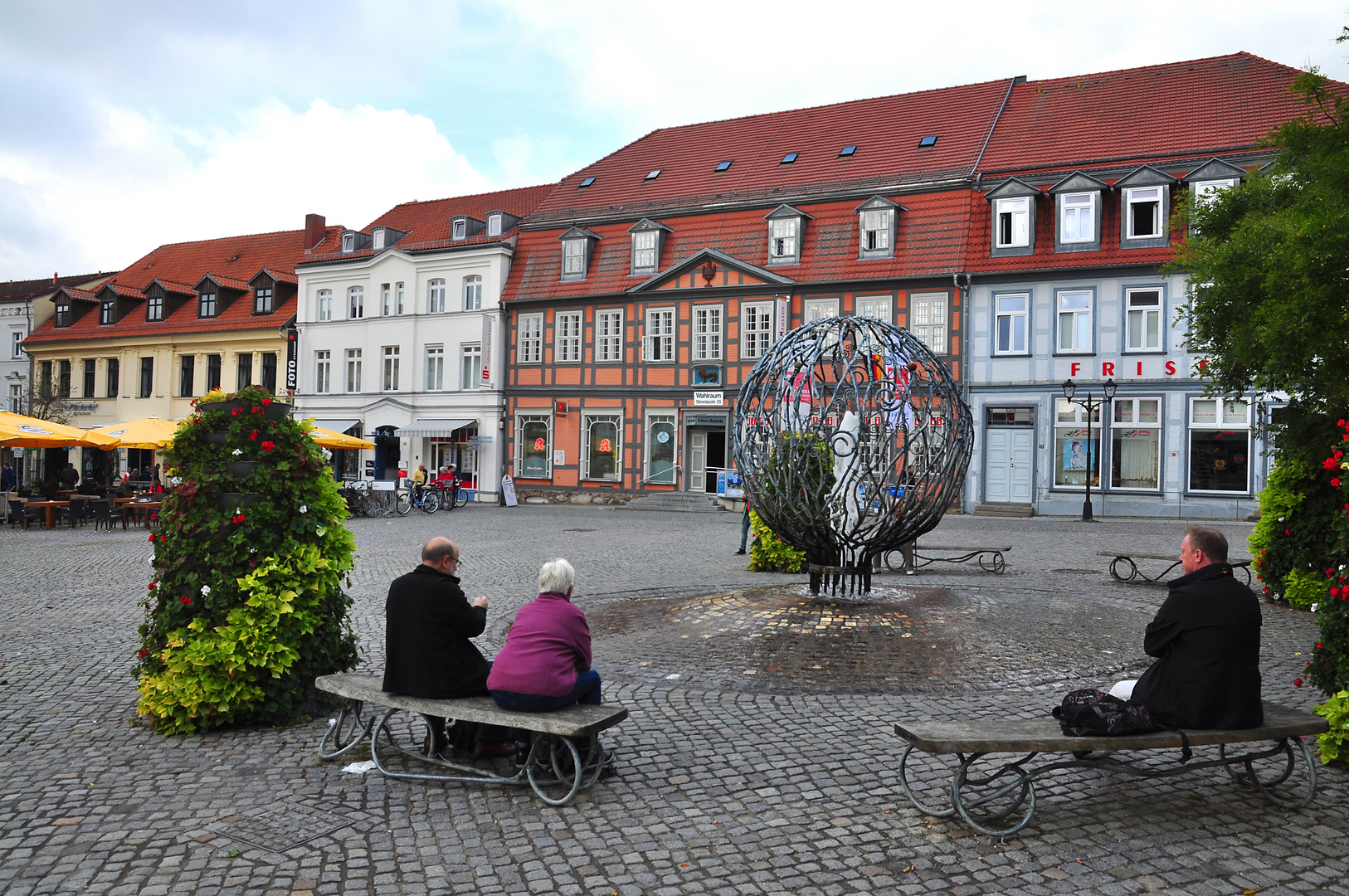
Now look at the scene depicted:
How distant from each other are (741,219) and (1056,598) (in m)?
22.4

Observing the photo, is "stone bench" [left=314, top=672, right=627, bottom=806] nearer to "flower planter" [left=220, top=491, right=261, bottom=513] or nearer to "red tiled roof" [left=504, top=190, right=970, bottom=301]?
"flower planter" [left=220, top=491, right=261, bottom=513]

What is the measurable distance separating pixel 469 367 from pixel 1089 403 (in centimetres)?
2031

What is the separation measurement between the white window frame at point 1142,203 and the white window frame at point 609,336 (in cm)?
1517

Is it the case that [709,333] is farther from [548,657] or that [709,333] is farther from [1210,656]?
[1210,656]

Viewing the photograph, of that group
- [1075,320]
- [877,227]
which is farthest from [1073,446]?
[877,227]

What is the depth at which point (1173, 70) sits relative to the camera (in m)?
29.1

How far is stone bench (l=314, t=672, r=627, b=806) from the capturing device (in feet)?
15.7

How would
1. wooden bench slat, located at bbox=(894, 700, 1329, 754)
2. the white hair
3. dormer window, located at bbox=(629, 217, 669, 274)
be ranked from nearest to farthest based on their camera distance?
1. wooden bench slat, located at bbox=(894, 700, 1329, 754)
2. the white hair
3. dormer window, located at bbox=(629, 217, 669, 274)

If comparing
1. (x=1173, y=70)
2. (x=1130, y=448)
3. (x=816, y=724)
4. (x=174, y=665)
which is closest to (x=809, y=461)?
(x=816, y=724)

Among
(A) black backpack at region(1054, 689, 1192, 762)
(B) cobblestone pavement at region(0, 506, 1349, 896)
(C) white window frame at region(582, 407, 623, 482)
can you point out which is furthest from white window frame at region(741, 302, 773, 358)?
(A) black backpack at region(1054, 689, 1192, 762)

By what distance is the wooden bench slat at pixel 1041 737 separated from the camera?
438cm

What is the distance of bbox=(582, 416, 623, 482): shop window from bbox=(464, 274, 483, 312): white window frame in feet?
19.9

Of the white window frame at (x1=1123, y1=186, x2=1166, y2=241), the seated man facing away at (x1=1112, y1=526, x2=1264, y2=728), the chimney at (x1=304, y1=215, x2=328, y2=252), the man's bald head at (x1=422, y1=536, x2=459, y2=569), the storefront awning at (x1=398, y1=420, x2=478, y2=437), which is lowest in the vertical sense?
the seated man facing away at (x1=1112, y1=526, x2=1264, y2=728)

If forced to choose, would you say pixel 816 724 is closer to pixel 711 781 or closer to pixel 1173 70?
pixel 711 781
